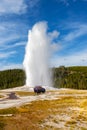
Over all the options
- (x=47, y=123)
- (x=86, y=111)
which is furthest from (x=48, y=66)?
(x=47, y=123)

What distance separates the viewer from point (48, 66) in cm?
16412

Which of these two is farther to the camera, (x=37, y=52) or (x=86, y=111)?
(x=37, y=52)

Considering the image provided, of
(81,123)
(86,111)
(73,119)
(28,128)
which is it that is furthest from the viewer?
(86,111)

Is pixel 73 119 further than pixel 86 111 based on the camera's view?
No

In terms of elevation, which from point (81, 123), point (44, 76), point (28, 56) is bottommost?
point (81, 123)

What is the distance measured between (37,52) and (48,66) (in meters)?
10.8

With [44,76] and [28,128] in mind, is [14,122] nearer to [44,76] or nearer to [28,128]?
[28,128]

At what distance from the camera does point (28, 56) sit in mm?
163875

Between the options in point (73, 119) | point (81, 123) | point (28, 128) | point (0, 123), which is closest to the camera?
point (28, 128)

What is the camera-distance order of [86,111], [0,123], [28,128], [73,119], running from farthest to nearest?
[86,111] < [73,119] < [0,123] < [28,128]

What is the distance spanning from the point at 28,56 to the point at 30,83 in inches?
696

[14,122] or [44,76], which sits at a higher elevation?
[44,76]

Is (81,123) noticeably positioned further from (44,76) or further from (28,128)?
(44,76)

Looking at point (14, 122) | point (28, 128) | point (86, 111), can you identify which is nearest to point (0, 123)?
point (14, 122)
